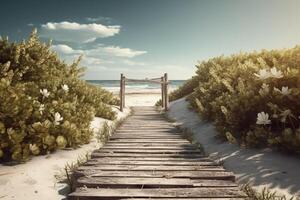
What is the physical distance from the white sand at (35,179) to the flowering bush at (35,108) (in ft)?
0.72

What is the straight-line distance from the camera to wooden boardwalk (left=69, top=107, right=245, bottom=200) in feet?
13.4

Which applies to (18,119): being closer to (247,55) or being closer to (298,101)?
(298,101)

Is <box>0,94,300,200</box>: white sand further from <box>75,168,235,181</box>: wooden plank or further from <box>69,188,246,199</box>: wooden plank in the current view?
<box>69,188,246,199</box>: wooden plank

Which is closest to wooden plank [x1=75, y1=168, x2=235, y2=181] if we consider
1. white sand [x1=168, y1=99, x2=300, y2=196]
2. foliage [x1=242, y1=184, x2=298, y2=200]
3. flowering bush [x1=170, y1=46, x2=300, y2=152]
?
white sand [x1=168, y1=99, x2=300, y2=196]

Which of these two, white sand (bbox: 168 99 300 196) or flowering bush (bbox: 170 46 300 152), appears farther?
flowering bush (bbox: 170 46 300 152)

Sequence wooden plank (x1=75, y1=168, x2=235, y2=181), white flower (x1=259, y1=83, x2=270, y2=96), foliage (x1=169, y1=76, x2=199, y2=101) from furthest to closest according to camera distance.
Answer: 1. foliage (x1=169, y1=76, x2=199, y2=101)
2. white flower (x1=259, y1=83, x2=270, y2=96)
3. wooden plank (x1=75, y1=168, x2=235, y2=181)

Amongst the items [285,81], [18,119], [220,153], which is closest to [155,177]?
[220,153]

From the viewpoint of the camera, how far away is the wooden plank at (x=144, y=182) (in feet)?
14.4

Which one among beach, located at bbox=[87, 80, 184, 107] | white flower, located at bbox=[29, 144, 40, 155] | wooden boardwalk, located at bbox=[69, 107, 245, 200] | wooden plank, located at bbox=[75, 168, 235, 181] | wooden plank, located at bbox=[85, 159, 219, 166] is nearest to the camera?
wooden boardwalk, located at bbox=[69, 107, 245, 200]

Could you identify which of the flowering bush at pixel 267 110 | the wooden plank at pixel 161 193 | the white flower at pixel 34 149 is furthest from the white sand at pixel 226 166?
the wooden plank at pixel 161 193

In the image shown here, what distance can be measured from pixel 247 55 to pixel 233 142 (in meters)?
7.18

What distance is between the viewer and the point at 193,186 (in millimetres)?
4383

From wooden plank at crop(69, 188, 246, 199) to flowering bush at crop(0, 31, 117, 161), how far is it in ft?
6.73

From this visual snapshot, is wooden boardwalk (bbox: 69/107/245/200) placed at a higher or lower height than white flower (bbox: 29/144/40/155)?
lower
